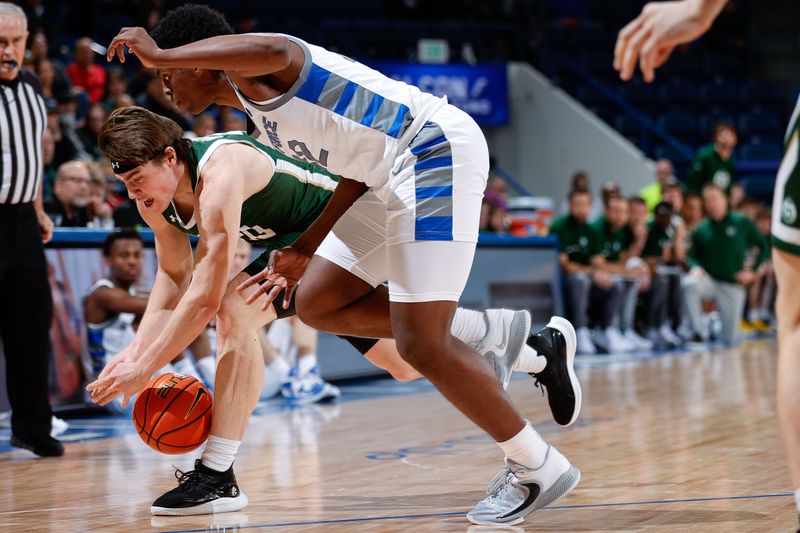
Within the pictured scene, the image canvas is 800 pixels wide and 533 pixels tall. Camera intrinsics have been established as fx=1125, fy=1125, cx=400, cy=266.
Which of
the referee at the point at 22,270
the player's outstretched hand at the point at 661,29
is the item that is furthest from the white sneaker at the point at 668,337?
the player's outstretched hand at the point at 661,29

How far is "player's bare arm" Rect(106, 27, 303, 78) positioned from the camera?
322 centimetres

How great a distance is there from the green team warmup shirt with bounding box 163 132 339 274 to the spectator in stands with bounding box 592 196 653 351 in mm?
7702

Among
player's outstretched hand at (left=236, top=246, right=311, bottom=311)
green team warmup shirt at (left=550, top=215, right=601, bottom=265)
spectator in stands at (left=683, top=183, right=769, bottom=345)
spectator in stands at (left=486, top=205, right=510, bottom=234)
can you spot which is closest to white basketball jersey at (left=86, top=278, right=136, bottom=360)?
player's outstretched hand at (left=236, top=246, right=311, bottom=311)

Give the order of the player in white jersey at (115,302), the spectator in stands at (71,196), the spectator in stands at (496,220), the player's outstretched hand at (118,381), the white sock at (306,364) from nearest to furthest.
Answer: the player's outstretched hand at (118,381), the player in white jersey at (115,302), the spectator in stands at (71,196), the white sock at (306,364), the spectator in stands at (496,220)

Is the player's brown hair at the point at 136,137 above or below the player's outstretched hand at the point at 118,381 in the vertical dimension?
above

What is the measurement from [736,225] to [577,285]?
98.2 inches

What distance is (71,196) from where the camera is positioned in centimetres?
761

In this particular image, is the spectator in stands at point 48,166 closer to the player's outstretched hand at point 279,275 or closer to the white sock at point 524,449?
the player's outstretched hand at point 279,275

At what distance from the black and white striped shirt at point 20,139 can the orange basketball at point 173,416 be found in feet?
6.07

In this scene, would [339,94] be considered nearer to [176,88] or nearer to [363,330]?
[176,88]

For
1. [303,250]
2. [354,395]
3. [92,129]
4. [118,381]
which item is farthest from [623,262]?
[118,381]

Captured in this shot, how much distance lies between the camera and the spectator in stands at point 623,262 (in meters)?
11.8

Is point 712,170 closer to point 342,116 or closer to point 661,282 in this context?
point 661,282

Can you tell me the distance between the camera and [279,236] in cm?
437
